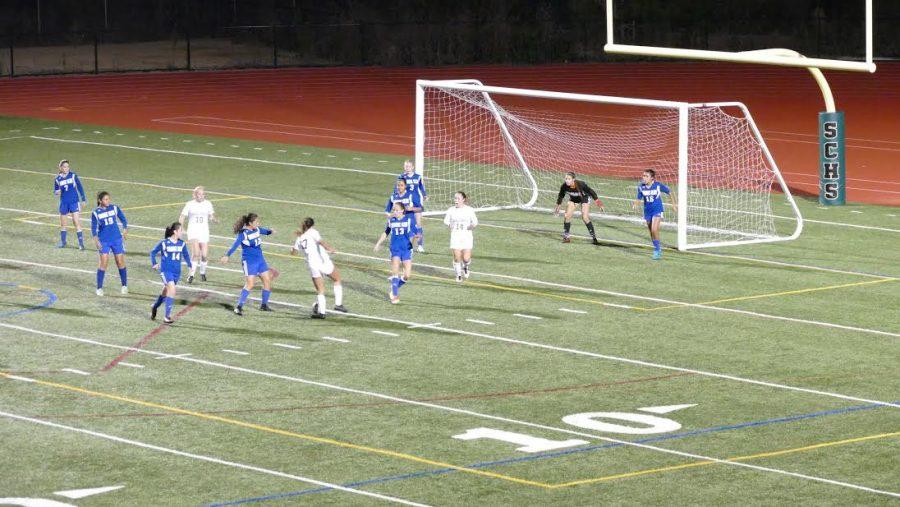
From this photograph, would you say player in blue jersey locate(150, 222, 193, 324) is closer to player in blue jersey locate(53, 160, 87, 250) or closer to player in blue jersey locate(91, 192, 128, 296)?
player in blue jersey locate(91, 192, 128, 296)

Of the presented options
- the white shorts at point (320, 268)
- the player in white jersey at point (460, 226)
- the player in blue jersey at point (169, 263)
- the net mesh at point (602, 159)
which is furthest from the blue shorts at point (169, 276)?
the net mesh at point (602, 159)

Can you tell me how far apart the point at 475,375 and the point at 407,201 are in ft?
29.3

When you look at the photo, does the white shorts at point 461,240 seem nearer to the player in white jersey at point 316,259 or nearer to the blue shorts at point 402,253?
the blue shorts at point 402,253

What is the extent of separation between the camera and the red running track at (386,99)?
158 feet

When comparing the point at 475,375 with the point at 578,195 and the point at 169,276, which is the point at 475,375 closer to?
the point at 169,276

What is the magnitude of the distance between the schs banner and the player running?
10839 mm

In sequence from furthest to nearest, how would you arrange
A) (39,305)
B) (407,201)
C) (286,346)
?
(407,201)
(39,305)
(286,346)

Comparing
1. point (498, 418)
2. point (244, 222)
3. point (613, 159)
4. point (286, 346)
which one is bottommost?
point (498, 418)

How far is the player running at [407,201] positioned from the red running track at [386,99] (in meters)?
13.3

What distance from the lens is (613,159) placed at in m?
44.3

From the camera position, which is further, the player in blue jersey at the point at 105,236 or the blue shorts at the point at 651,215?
the blue shorts at the point at 651,215

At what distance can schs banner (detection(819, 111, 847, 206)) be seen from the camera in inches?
1481

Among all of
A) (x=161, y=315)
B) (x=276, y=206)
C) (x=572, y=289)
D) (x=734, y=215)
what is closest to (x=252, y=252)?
(x=161, y=315)

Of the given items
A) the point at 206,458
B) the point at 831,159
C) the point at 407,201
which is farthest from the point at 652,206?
the point at 206,458
